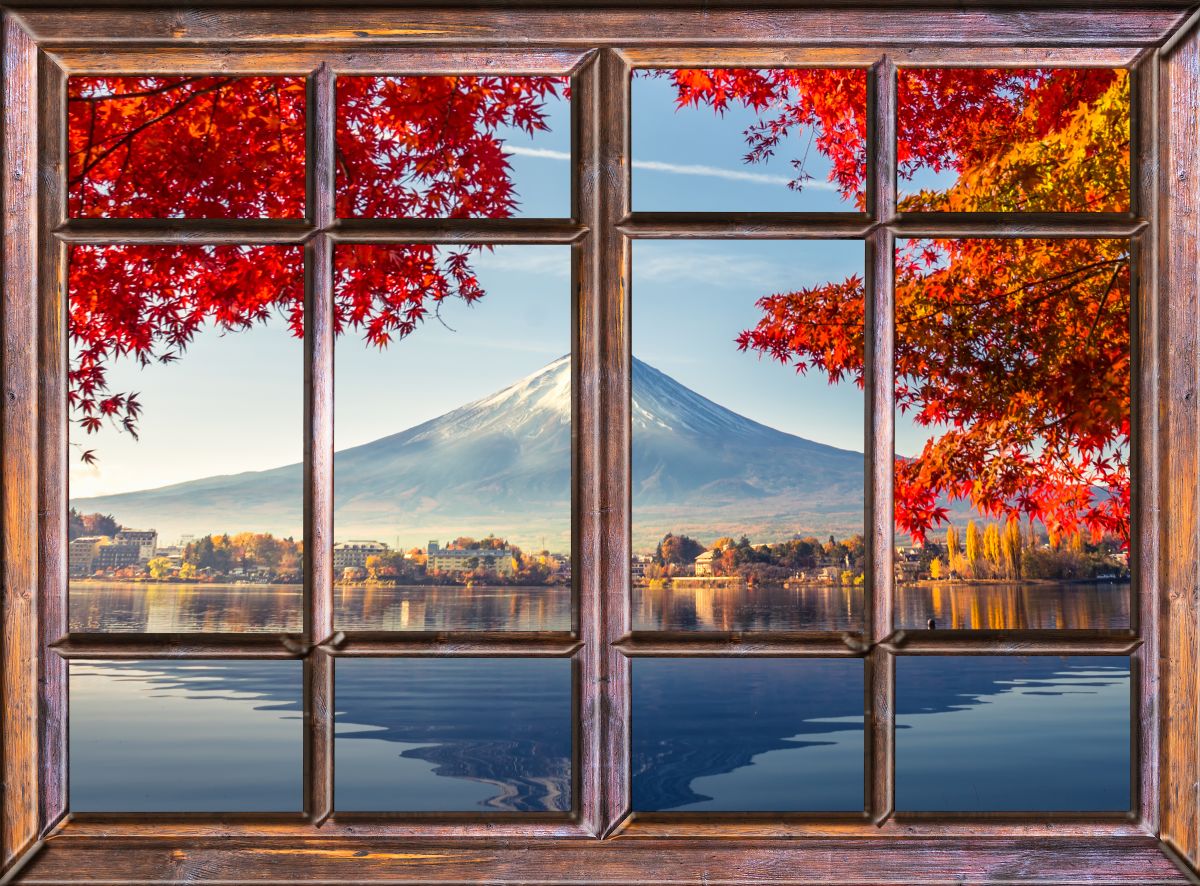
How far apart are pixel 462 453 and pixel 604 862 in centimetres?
731

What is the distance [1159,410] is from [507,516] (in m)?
6.29

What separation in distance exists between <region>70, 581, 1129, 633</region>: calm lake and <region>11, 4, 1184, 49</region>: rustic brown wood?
2868mm

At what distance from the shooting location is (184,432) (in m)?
5.36

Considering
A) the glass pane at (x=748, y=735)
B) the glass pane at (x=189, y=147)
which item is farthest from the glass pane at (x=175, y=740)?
the glass pane at (x=189, y=147)

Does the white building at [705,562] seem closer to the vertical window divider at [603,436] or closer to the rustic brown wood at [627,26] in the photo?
the vertical window divider at [603,436]

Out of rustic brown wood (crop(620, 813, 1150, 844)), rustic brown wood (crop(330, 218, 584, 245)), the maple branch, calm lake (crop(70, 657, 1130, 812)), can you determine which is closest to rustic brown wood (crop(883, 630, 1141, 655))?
rustic brown wood (crop(620, 813, 1150, 844))

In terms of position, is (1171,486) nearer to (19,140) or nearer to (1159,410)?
(1159,410)

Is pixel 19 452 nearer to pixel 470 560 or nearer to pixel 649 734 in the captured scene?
pixel 470 560

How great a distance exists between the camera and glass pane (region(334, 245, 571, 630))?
222 inches

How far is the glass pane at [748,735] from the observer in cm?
773

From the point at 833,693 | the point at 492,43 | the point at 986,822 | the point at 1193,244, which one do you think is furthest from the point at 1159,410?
the point at 833,693

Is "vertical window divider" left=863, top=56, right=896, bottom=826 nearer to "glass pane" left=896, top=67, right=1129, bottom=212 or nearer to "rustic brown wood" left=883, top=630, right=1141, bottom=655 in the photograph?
"rustic brown wood" left=883, top=630, right=1141, bottom=655

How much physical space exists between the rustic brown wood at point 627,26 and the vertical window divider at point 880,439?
139mm

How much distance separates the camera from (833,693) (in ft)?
35.2
